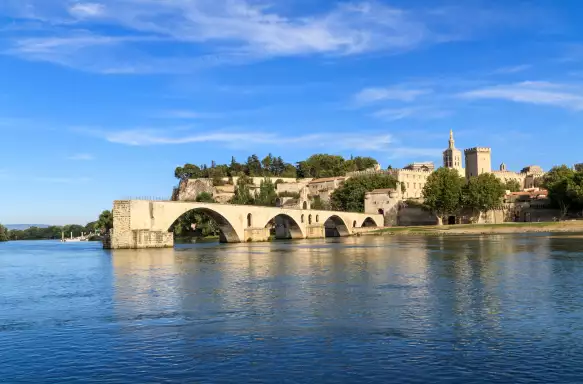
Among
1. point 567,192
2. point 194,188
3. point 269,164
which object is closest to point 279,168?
point 269,164

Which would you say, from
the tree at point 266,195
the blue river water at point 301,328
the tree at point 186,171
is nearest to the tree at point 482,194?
the tree at point 266,195

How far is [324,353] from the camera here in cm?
1224

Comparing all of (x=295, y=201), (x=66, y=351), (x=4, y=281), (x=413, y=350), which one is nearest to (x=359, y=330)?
(x=413, y=350)

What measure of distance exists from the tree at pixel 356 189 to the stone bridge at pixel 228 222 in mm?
7934

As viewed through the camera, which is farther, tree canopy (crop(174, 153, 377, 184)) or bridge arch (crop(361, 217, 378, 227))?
tree canopy (crop(174, 153, 377, 184))

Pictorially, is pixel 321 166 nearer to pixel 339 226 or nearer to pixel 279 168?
pixel 279 168

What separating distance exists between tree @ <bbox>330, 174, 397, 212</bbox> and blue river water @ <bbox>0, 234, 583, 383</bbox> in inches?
3258

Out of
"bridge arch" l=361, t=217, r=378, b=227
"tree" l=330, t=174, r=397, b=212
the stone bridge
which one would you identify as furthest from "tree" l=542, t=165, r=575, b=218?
"tree" l=330, t=174, r=397, b=212

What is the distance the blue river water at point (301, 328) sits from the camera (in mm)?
11070

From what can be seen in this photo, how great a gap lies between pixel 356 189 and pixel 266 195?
16946 millimetres

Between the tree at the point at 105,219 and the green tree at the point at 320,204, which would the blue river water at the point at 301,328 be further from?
the green tree at the point at 320,204

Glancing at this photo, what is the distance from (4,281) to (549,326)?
2453 centimetres

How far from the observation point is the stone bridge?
53094 millimetres

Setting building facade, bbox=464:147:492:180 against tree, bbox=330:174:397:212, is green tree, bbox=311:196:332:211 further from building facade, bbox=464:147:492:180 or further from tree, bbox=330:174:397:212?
building facade, bbox=464:147:492:180
